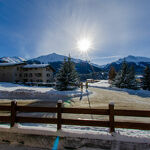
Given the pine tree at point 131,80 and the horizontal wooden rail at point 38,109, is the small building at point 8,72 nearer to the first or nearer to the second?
the horizontal wooden rail at point 38,109

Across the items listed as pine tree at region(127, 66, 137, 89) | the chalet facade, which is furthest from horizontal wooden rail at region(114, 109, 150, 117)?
the chalet facade

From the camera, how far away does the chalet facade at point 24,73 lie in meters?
33.0

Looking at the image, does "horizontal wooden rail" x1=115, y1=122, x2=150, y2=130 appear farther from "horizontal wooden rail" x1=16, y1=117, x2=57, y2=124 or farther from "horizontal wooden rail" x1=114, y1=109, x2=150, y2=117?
"horizontal wooden rail" x1=16, y1=117, x2=57, y2=124

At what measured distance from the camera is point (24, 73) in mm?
36156

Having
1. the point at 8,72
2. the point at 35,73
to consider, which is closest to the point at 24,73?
the point at 35,73

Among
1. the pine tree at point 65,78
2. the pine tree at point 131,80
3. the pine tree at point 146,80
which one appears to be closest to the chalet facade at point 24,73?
the pine tree at point 65,78

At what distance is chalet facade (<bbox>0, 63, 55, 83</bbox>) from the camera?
33.0 m

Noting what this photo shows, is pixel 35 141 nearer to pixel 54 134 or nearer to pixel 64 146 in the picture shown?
pixel 54 134

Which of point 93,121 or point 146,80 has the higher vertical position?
point 146,80

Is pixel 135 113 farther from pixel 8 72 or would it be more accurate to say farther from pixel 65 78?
pixel 8 72

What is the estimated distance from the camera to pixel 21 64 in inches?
1426

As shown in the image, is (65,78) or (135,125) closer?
(135,125)

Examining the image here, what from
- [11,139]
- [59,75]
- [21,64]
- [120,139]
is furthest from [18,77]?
[120,139]

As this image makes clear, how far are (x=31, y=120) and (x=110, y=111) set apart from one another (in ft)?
9.04
